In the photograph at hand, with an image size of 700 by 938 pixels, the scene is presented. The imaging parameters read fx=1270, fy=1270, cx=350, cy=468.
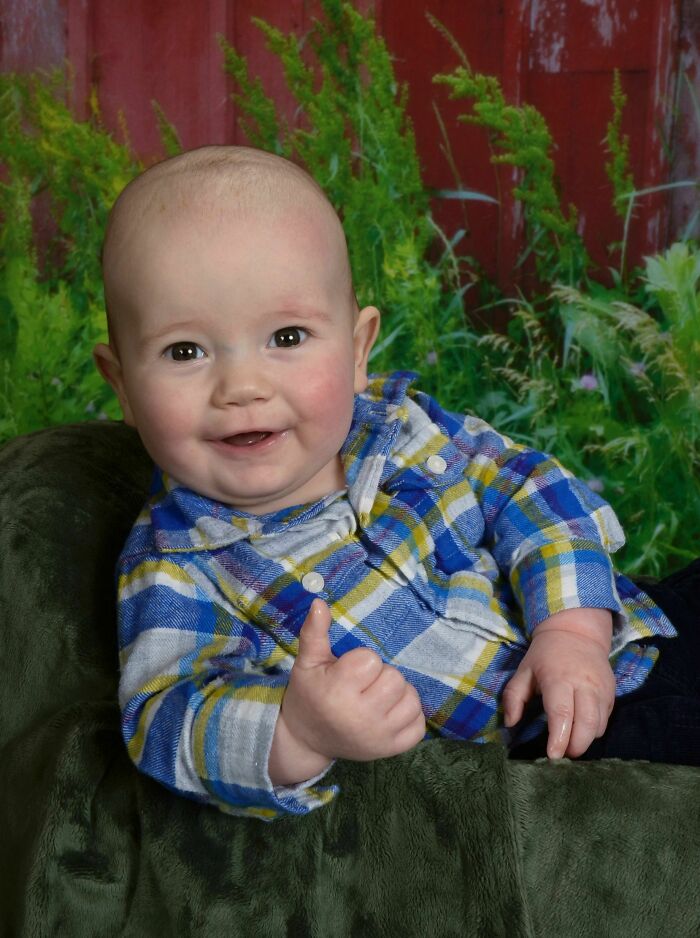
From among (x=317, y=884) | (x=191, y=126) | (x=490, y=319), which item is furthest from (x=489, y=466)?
(x=191, y=126)

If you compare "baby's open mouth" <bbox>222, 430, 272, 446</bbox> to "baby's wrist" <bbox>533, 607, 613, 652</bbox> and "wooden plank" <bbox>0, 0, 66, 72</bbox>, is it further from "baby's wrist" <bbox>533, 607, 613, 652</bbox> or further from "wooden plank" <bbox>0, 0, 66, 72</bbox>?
"wooden plank" <bbox>0, 0, 66, 72</bbox>

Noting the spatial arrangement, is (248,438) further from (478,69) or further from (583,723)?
(478,69)

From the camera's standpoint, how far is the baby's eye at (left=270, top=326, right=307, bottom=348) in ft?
4.46

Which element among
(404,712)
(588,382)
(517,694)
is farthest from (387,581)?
(588,382)

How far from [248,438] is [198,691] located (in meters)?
0.29

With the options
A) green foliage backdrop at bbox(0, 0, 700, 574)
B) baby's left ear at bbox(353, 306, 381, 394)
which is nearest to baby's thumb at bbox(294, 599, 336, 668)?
baby's left ear at bbox(353, 306, 381, 394)

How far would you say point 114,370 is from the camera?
1.48 m

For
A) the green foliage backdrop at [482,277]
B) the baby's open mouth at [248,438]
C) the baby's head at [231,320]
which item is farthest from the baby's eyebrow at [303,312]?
the green foliage backdrop at [482,277]

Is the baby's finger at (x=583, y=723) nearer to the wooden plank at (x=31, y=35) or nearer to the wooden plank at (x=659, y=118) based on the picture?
the wooden plank at (x=659, y=118)

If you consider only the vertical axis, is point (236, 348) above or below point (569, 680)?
above

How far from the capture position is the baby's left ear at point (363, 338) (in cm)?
151

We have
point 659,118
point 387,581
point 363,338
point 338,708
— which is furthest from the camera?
point 659,118

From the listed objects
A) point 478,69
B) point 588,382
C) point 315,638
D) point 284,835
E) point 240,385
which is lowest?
point 588,382

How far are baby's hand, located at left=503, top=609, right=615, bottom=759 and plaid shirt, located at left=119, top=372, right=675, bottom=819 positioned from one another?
0.03 meters
